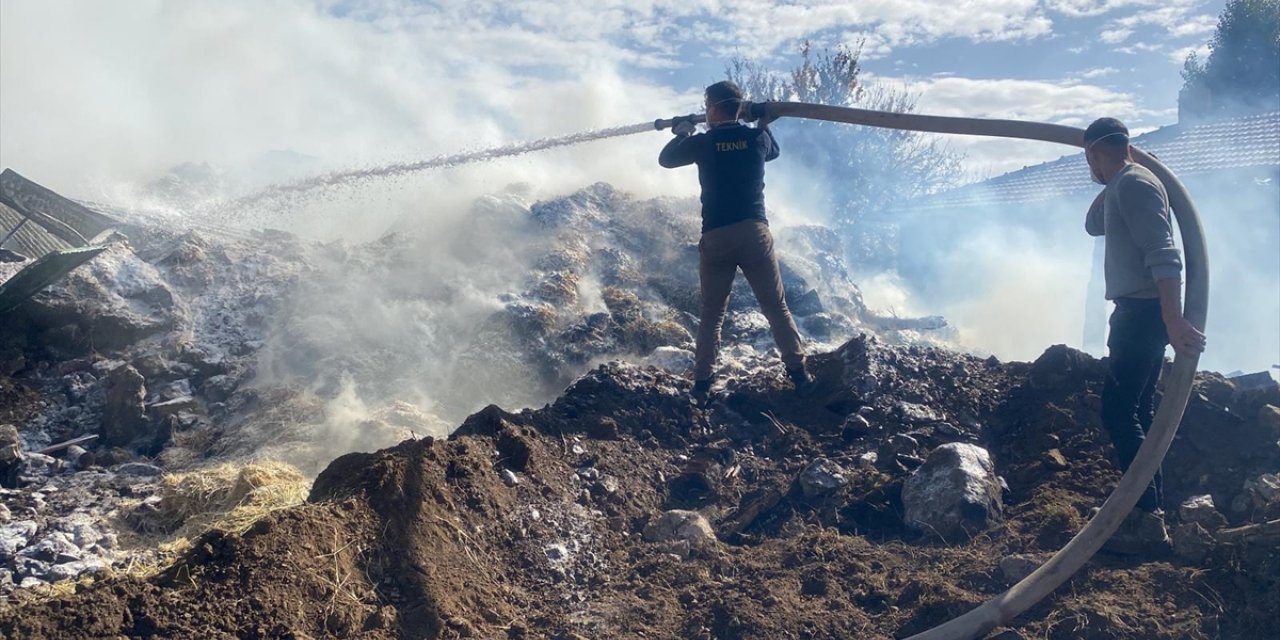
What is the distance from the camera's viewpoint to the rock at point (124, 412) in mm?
7086

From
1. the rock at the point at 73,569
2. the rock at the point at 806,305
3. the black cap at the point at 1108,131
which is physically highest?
the black cap at the point at 1108,131

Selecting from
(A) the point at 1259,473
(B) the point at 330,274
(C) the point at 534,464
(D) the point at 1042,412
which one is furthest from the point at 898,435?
(B) the point at 330,274

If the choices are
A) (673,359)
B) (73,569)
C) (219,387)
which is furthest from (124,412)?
(673,359)

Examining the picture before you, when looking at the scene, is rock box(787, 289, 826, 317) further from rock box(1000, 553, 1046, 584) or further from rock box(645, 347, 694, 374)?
rock box(1000, 553, 1046, 584)

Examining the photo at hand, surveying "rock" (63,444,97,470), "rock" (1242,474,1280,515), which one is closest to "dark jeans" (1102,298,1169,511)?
"rock" (1242,474,1280,515)

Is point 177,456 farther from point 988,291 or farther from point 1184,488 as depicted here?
point 988,291

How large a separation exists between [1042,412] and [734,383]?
219 cm

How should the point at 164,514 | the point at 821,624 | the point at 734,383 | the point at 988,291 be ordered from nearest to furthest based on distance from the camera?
the point at 821,624
the point at 164,514
the point at 734,383
the point at 988,291

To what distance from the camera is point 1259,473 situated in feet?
16.2

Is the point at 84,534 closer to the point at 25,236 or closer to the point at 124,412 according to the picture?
the point at 124,412

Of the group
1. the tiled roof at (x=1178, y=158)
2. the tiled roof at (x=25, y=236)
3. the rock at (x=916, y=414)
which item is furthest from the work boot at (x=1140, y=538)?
the tiled roof at (x=1178, y=158)

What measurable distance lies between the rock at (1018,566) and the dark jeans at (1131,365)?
3.12 ft

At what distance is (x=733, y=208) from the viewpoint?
20.5 feet

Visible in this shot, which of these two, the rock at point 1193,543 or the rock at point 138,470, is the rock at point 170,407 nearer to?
the rock at point 138,470
